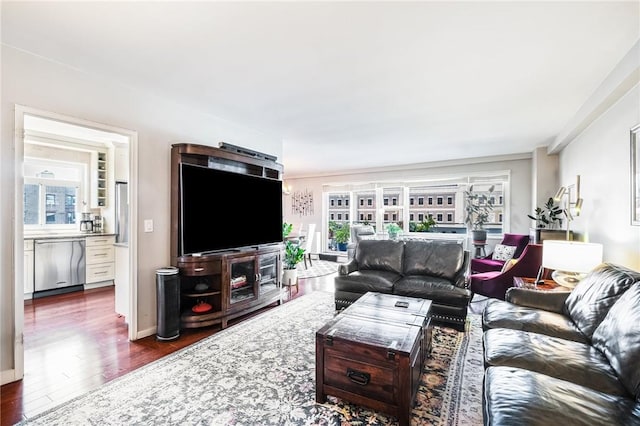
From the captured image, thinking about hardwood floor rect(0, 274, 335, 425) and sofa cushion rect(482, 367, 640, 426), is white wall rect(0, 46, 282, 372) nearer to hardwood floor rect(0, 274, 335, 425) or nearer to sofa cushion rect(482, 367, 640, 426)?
hardwood floor rect(0, 274, 335, 425)

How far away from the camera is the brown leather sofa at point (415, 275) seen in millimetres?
3309

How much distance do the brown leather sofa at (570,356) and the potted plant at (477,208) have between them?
4.48 m

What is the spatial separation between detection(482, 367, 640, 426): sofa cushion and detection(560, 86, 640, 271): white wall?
1772mm

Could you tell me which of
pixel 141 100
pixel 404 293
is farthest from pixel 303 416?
pixel 141 100

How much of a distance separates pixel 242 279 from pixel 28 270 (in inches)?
133

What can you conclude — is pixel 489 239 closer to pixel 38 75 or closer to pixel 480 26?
pixel 480 26

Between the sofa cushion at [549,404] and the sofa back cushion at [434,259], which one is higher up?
the sofa back cushion at [434,259]

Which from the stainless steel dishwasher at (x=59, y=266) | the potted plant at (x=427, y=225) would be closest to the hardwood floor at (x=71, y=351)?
the stainless steel dishwasher at (x=59, y=266)

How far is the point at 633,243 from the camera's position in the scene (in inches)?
97.7

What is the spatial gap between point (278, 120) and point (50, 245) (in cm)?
410

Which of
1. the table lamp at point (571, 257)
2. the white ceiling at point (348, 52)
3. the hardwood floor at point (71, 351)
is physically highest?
the white ceiling at point (348, 52)

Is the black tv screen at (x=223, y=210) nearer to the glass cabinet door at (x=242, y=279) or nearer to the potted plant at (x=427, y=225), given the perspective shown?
the glass cabinet door at (x=242, y=279)

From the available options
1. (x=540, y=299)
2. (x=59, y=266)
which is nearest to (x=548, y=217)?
(x=540, y=299)

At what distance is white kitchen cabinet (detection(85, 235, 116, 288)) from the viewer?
4.93 meters
